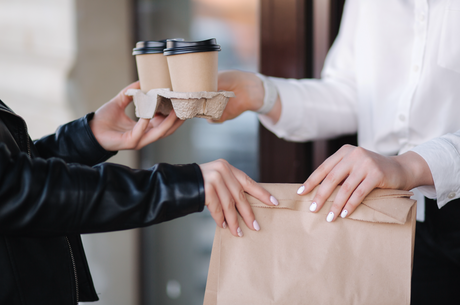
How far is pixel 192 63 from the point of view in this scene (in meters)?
0.63

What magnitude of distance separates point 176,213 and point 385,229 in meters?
0.35

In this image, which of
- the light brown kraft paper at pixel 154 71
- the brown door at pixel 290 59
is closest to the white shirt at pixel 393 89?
the brown door at pixel 290 59

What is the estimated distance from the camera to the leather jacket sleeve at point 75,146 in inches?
33.7

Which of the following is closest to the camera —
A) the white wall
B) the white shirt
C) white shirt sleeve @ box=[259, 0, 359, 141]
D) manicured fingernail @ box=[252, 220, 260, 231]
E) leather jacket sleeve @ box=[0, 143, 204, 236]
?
leather jacket sleeve @ box=[0, 143, 204, 236]

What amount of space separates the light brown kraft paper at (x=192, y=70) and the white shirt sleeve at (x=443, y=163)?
0.44 m

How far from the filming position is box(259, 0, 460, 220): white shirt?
2.67 ft

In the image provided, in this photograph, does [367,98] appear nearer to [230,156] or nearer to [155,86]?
[155,86]

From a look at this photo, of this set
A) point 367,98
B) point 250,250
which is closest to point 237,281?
point 250,250

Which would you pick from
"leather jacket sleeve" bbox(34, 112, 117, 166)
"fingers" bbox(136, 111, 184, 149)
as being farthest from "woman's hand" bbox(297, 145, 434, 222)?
"leather jacket sleeve" bbox(34, 112, 117, 166)

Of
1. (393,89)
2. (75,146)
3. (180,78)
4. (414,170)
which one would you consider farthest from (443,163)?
(75,146)

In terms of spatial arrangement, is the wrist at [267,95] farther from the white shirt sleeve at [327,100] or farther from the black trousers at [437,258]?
the black trousers at [437,258]

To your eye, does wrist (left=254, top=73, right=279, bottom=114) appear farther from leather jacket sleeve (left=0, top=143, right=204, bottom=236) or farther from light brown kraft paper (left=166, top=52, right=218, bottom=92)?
leather jacket sleeve (left=0, top=143, right=204, bottom=236)

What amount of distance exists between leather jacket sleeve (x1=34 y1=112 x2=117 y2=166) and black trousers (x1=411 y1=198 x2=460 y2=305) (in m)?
0.84

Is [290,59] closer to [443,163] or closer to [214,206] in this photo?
[443,163]
